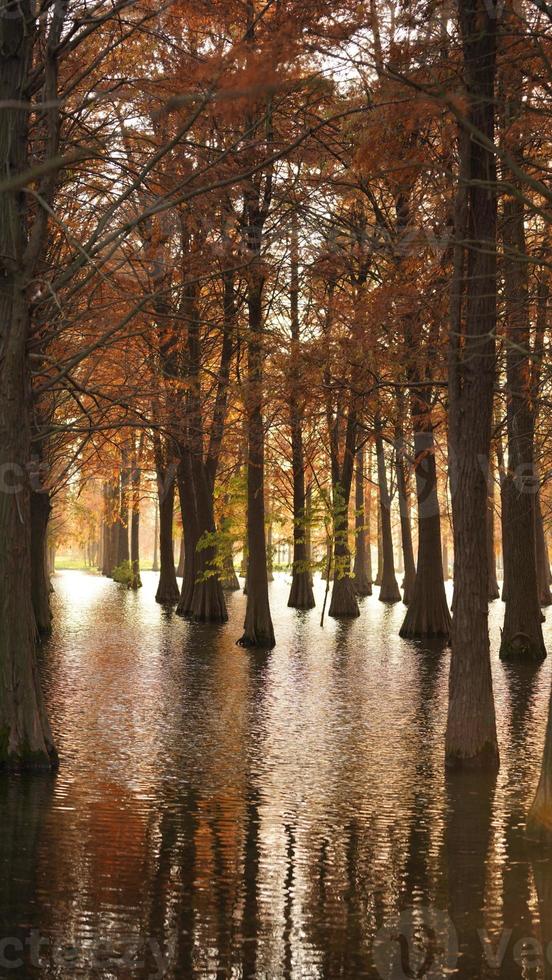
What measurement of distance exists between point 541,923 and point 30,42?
893 centimetres

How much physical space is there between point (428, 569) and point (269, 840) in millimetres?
16806

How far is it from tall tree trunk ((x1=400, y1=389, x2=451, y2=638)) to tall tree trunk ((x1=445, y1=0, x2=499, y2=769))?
1230 centimetres

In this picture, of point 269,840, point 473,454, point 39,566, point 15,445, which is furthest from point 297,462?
point 269,840

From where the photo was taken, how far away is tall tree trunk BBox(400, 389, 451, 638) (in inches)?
Answer: 992

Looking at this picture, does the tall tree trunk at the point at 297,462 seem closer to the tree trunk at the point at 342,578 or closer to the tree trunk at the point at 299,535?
the tree trunk at the point at 299,535

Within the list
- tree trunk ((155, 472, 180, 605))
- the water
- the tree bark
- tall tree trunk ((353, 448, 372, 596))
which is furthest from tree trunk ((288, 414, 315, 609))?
the tree bark

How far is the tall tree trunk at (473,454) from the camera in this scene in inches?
450

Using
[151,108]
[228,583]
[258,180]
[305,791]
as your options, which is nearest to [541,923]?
[305,791]

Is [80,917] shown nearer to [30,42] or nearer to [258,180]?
[30,42]

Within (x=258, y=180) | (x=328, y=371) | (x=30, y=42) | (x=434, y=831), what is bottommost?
(x=434, y=831)

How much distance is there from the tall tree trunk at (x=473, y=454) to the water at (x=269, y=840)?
587 mm

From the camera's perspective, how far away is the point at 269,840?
29.4 feet

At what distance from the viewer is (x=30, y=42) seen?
1094 centimetres

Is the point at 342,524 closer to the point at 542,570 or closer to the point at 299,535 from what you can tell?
the point at 299,535
